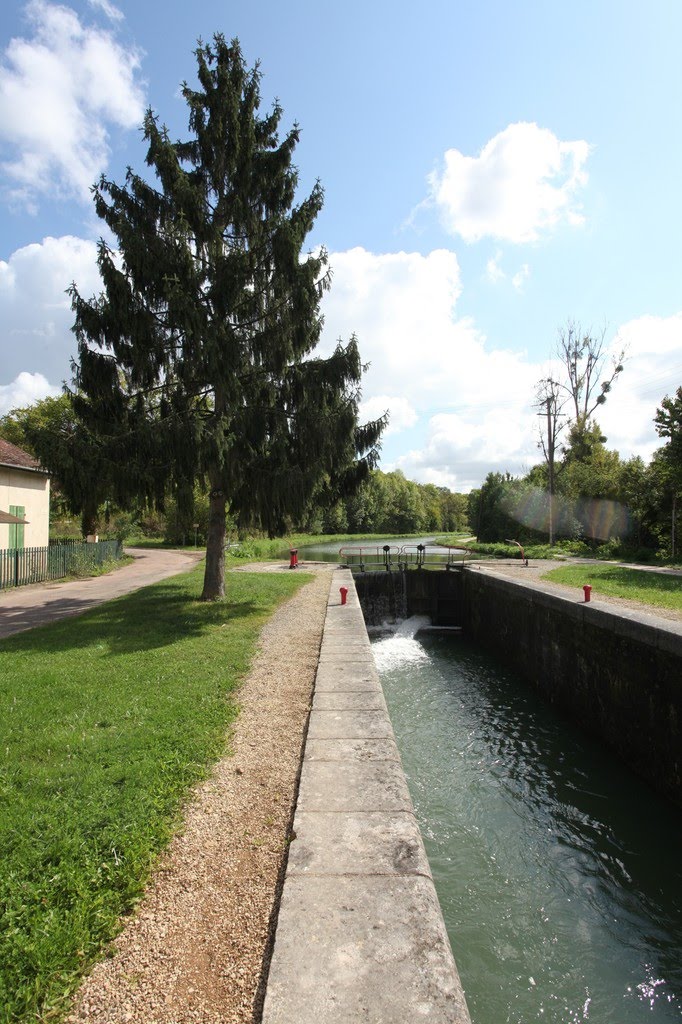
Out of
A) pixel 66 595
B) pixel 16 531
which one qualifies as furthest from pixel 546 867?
pixel 16 531

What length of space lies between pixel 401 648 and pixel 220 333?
32.3 ft

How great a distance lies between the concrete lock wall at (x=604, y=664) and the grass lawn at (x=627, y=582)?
5.77 feet

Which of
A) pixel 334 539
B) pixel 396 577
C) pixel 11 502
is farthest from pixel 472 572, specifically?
pixel 334 539

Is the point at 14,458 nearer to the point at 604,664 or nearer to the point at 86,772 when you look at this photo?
the point at 86,772

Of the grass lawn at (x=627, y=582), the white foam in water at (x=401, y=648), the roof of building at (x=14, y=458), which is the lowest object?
the white foam in water at (x=401, y=648)

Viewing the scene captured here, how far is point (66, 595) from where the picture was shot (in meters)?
14.6

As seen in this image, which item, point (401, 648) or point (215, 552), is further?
point (401, 648)

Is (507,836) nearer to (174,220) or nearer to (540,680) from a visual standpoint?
(540,680)

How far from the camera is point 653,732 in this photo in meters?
7.39

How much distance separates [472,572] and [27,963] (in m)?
17.1

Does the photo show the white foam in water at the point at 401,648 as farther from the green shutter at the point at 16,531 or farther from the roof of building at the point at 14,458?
the green shutter at the point at 16,531

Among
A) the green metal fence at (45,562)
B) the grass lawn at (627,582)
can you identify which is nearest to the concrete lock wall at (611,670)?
the grass lawn at (627,582)

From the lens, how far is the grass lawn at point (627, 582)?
11539 mm

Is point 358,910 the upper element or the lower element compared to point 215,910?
upper
